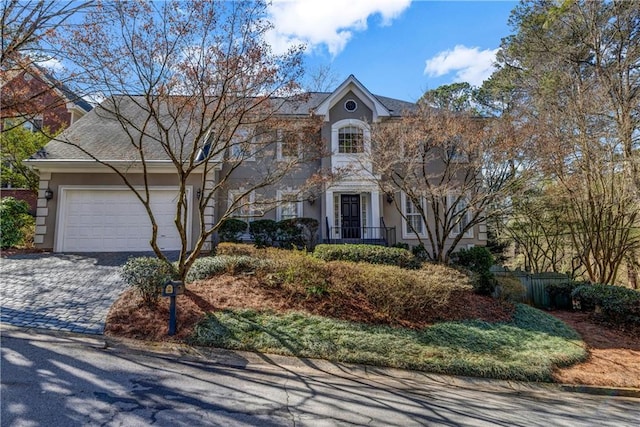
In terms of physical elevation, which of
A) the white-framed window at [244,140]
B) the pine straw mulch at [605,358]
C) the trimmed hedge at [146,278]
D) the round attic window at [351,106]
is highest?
the round attic window at [351,106]

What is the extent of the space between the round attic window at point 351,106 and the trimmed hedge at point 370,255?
694 cm

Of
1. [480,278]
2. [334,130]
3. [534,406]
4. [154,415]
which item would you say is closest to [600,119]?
[480,278]

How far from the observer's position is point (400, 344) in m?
5.95

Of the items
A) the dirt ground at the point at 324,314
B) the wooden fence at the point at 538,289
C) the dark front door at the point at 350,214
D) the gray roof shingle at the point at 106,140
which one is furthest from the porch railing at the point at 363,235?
the dirt ground at the point at 324,314

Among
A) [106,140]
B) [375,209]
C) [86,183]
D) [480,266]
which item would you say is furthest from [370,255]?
[106,140]

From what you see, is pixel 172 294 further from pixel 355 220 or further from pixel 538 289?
pixel 538 289

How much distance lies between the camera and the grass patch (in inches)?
217

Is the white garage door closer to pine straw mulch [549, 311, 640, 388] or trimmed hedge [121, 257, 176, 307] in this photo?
trimmed hedge [121, 257, 176, 307]

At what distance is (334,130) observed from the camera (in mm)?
14070

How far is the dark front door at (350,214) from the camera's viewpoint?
1401cm

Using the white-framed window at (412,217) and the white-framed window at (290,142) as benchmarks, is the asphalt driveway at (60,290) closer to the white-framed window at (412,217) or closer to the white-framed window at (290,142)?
Answer: the white-framed window at (290,142)

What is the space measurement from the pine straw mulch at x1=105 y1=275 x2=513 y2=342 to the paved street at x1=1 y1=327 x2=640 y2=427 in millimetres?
652

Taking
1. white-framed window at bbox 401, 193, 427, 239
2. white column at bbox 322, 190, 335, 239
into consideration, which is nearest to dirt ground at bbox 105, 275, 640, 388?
white-framed window at bbox 401, 193, 427, 239

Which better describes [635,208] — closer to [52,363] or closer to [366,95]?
[366,95]
